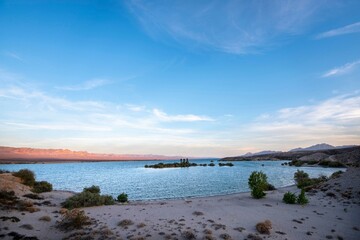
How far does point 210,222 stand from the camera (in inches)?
636

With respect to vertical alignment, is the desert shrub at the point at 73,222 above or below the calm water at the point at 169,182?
above

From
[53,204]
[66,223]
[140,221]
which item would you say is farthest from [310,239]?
[53,204]

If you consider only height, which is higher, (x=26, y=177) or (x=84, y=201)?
(x=26, y=177)

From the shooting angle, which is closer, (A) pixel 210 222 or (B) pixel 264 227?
(B) pixel 264 227

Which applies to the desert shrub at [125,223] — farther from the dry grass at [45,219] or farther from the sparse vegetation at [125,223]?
the dry grass at [45,219]

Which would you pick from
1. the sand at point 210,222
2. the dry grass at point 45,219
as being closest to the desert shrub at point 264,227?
the sand at point 210,222

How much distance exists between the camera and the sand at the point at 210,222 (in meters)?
13.8

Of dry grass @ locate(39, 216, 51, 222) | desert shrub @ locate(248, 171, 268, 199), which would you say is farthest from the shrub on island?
desert shrub @ locate(248, 171, 268, 199)

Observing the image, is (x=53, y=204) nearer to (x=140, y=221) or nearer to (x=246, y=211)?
(x=140, y=221)

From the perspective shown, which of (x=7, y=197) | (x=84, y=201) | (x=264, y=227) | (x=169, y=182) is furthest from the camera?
(x=169, y=182)

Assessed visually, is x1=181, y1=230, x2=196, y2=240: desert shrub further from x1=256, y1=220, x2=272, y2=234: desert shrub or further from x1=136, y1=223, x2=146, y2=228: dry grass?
x1=256, y1=220, x2=272, y2=234: desert shrub

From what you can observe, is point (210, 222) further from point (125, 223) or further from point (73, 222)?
point (73, 222)

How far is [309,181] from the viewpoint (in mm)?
37156

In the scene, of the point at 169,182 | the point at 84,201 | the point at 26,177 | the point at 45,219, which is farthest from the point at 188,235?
the point at 169,182
